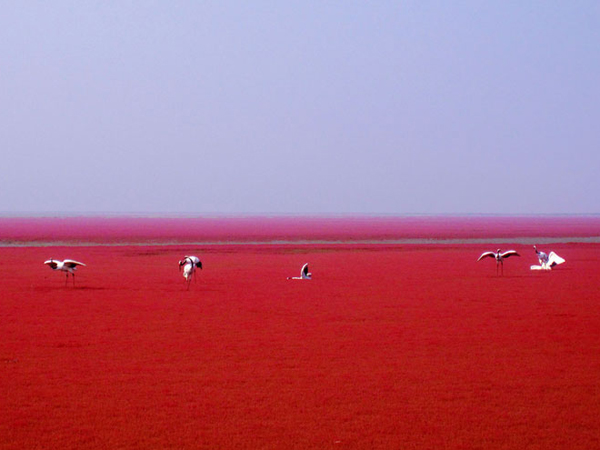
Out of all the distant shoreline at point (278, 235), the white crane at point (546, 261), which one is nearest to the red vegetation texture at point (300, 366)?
the white crane at point (546, 261)

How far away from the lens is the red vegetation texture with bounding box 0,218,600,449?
7.97 metres

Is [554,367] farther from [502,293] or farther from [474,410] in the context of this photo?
[502,293]

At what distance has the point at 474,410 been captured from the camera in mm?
8695

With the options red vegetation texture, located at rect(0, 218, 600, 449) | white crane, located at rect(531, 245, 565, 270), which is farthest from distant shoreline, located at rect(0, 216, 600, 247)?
red vegetation texture, located at rect(0, 218, 600, 449)

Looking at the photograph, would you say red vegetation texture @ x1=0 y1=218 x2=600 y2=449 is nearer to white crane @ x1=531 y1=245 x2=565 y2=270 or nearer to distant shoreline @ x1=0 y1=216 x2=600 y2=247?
white crane @ x1=531 y1=245 x2=565 y2=270

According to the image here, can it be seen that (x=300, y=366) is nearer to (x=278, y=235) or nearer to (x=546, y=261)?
(x=546, y=261)

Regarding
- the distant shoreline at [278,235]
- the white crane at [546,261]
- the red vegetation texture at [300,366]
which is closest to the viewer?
the red vegetation texture at [300,366]

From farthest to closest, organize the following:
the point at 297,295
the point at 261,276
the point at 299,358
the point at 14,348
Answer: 1. the point at 261,276
2. the point at 297,295
3. the point at 14,348
4. the point at 299,358

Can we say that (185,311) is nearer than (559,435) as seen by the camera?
No

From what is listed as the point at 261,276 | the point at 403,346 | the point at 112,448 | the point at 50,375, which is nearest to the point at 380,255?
the point at 261,276

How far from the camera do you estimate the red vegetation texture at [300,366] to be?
7973mm

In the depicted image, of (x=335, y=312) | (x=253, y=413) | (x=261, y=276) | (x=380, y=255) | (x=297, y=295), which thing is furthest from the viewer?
(x=380, y=255)

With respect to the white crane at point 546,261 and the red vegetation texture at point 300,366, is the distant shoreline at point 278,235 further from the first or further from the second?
the red vegetation texture at point 300,366

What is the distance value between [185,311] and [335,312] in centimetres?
322
